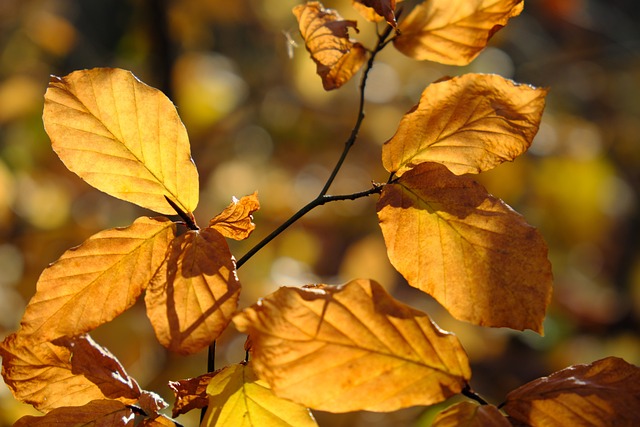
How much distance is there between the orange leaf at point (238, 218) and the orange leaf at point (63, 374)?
14cm

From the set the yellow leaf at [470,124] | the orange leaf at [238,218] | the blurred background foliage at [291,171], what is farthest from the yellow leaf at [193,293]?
the blurred background foliage at [291,171]

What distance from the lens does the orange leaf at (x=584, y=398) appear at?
1.52 ft

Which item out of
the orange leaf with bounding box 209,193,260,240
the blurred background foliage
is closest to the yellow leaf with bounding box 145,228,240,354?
the orange leaf with bounding box 209,193,260,240

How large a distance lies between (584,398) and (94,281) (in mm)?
360

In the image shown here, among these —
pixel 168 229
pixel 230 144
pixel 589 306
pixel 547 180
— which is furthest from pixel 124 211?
pixel 168 229

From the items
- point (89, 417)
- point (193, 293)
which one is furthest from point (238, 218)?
point (89, 417)

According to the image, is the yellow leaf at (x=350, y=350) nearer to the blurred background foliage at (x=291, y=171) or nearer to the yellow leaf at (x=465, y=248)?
the yellow leaf at (x=465, y=248)

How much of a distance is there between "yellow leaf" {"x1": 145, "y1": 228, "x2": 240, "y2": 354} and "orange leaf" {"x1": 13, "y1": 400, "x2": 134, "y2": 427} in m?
0.10

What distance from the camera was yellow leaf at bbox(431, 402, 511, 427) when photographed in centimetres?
46

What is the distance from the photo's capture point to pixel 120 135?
1.73 feet

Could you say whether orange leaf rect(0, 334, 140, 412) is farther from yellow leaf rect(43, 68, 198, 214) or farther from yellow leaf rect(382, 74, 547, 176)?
yellow leaf rect(382, 74, 547, 176)

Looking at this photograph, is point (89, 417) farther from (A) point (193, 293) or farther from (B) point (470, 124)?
(B) point (470, 124)

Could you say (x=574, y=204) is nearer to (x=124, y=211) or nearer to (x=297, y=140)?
(x=297, y=140)

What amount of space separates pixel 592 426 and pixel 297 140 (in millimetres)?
2357
